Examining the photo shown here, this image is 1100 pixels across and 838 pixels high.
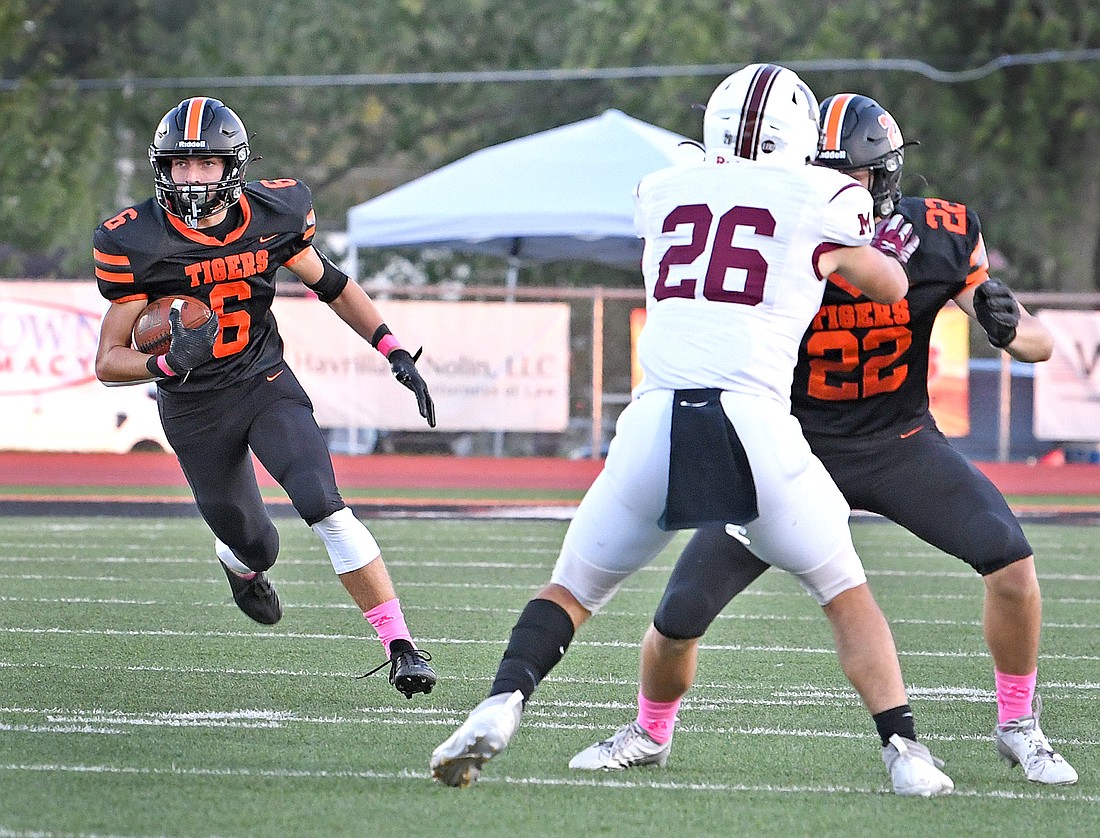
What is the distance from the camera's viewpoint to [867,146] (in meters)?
4.18

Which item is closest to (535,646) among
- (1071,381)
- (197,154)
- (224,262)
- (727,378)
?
(727,378)

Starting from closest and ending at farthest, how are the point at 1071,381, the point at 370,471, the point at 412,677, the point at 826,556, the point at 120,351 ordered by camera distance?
1. the point at 826,556
2. the point at 412,677
3. the point at 120,351
4. the point at 370,471
5. the point at 1071,381

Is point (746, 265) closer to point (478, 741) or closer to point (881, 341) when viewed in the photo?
point (881, 341)

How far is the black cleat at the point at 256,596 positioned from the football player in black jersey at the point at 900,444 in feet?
6.43

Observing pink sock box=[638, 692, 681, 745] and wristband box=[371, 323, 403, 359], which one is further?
wristband box=[371, 323, 403, 359]

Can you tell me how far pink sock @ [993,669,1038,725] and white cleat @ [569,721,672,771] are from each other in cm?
81

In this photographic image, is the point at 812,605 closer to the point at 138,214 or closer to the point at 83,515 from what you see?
the point at 138,214

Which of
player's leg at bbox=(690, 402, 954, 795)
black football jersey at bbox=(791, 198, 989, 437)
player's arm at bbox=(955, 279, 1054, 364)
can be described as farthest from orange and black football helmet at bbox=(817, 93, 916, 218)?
player's leg at bbox=(690, 402, 954, 795)

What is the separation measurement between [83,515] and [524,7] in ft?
49.1

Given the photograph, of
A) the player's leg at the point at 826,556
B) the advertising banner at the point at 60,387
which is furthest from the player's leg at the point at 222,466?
the advertising banner at the point at 60,387

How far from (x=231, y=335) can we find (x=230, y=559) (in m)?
0.85

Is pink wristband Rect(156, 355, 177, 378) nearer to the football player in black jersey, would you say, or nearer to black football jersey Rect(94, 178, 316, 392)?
black football jersey Rect(94, 178, 316, 392)

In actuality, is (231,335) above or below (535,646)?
above

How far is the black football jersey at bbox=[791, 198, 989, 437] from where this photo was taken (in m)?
4.34
